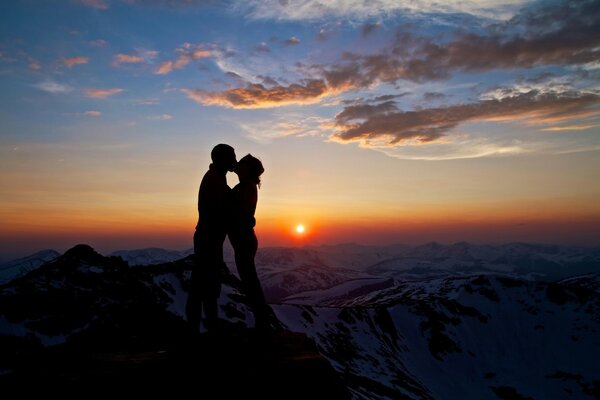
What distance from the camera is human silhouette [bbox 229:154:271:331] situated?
10.1 m

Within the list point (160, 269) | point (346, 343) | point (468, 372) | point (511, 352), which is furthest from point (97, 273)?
point (511, 352)

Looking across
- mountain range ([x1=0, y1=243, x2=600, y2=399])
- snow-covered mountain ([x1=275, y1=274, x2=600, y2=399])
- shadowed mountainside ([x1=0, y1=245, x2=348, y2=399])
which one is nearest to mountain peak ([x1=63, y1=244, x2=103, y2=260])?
mountain range ([x1=0, y1=243, x2=600, y2=399])

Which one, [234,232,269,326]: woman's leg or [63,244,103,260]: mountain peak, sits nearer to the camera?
[234,232,269,326]: woman's leg

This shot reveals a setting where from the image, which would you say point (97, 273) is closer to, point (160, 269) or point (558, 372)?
point (160, 269)

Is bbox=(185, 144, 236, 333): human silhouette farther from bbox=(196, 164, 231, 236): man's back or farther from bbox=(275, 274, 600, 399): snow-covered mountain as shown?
bbox=(275, 274, 600, 399): snow-covered mountain

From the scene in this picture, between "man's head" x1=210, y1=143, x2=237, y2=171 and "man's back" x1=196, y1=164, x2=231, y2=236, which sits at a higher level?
"man's head" x1=210, y1=143, x2=237, y2=171

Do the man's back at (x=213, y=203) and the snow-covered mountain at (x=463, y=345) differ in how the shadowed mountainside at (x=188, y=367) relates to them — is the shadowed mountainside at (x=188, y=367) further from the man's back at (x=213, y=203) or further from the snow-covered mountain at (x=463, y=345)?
the snow-covered mountain at (x=463, y=345)

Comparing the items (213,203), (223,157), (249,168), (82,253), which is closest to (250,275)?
(213,203)

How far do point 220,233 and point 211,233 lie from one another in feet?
0.74

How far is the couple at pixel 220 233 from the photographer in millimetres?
9946

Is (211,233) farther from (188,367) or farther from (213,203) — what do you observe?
(188,367)

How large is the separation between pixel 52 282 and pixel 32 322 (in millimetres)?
16803

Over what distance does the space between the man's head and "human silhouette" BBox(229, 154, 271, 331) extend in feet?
0.70

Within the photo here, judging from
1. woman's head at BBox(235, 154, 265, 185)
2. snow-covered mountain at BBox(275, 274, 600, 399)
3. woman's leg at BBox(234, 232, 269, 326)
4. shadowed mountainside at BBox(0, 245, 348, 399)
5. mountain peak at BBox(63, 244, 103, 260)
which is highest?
woman's head at BBox(235, 154, 265, 185)
